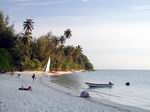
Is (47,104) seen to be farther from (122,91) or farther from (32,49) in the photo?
(32,49)

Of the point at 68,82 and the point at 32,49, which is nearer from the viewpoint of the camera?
the point at 68,82

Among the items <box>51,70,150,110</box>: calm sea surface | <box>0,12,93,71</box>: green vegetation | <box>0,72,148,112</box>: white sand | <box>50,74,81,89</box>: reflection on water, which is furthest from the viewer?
<box>0,12,93,71</box>: green vegetation

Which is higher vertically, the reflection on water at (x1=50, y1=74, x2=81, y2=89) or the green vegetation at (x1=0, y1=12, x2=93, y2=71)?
the green vegetation at (x1=0, y1=12, x2=93, y2=71)

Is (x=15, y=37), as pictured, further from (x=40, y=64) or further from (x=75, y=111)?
(x=75, y=111)

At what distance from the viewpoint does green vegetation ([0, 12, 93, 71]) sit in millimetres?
82125

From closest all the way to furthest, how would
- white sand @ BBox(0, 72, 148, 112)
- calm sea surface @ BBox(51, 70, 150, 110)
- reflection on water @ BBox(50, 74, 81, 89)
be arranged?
white sand @ BBox(0, 72, 148, 112), calm sea surface @ BBox(51, 70, 150, 110), reflection on water @ BBox(50, 74, 81, 89)

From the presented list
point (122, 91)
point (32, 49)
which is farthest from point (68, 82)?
point (32, 49)

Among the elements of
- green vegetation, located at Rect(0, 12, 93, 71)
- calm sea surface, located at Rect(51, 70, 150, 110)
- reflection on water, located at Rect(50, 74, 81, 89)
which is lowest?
calm sea surface, located at Rect(51, 70, 150, 110)

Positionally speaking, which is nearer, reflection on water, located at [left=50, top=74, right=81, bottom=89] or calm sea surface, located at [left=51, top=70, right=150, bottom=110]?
calm sea surface, located at [left=51, top=70, right=150, bottom=110]

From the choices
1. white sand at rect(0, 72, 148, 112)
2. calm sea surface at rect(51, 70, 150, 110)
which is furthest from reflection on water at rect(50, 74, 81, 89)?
white sand at rect(0, 72, 148, 112)

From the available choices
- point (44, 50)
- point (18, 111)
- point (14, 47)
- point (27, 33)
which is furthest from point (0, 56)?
point (44, 50)

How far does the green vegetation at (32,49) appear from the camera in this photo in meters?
82.1

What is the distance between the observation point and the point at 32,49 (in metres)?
115

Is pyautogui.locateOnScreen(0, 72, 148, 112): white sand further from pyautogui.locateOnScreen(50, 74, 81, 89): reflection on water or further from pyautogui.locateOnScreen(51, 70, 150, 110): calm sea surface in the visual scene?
pyautogui.locateOnScreen(50, 74, 81, 89): reflection on water
